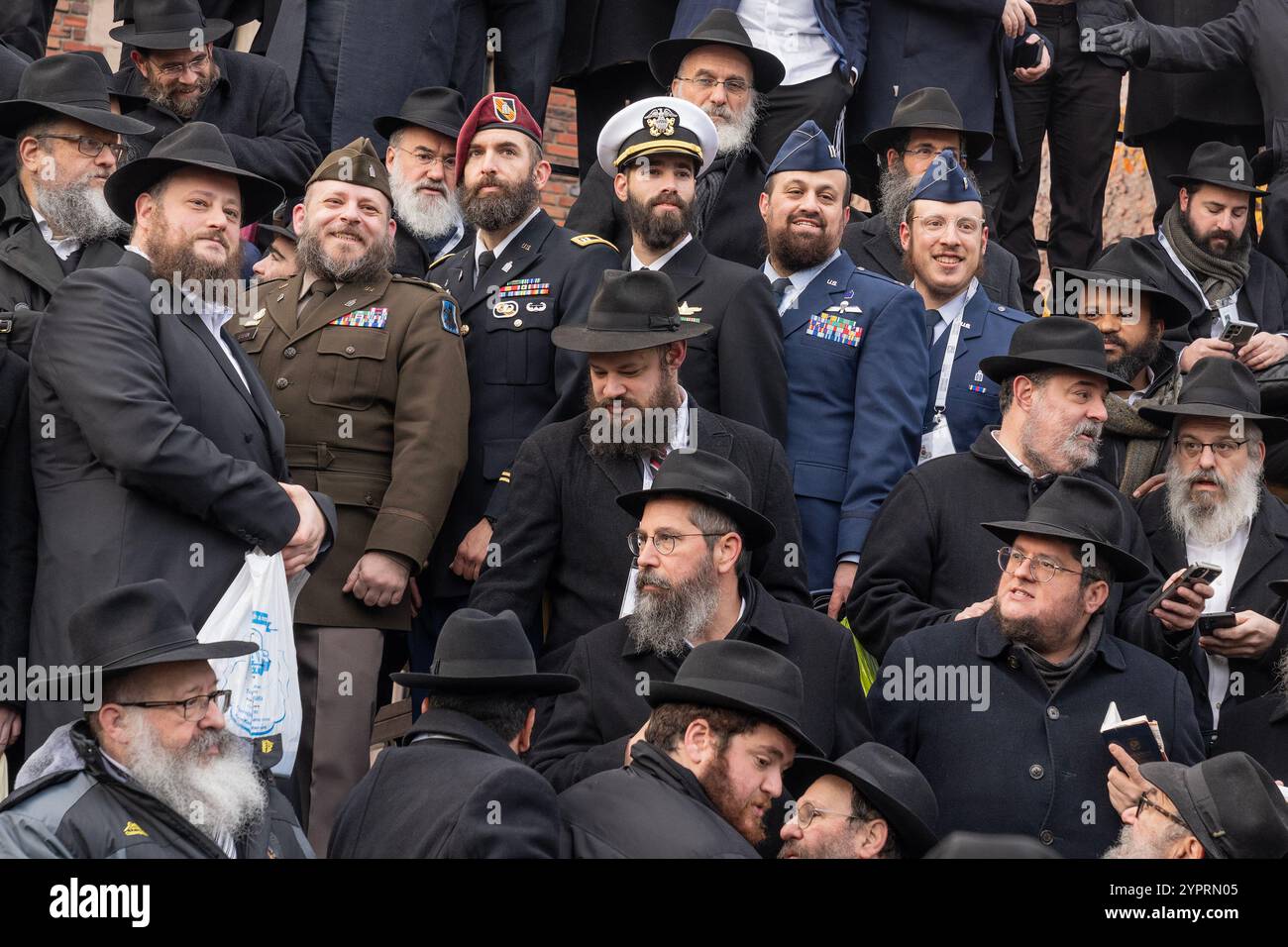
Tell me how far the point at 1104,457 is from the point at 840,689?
2244 millimetres

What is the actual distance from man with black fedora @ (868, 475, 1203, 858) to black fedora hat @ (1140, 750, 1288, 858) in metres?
0.84

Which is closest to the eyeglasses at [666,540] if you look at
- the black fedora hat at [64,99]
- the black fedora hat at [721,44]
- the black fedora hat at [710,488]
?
the black fedora hat at [710,488]

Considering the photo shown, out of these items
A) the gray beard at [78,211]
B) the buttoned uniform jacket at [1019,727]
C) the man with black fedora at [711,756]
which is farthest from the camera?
the gray beard at [78,211]

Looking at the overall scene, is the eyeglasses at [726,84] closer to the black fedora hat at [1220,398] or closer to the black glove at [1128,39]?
the black fedora hat at [1220,398]

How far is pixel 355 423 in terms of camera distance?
25.2ft

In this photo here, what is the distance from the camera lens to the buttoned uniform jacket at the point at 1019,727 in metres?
6.61

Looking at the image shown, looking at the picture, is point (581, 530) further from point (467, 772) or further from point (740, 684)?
point (467, 772)

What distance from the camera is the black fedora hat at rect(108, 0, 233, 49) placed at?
9.49 m

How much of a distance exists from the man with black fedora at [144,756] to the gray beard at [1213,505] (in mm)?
3856

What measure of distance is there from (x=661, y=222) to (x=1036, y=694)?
2.55m

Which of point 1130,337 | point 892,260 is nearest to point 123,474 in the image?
point 892,260

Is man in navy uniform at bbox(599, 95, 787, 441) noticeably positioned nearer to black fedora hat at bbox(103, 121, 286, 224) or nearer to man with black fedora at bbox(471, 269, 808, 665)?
man with black fedora at bbox(471, 269, 808, 665)

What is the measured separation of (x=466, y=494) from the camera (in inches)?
314

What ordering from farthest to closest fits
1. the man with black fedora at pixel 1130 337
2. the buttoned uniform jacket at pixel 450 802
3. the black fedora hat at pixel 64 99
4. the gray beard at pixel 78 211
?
the man with black fedora at pixel 1130 337 → the black fedora hat at pixel 64 99 → the gray beard at pixel 78 211 → the buttoned uniform jacket at pixel 450 802
